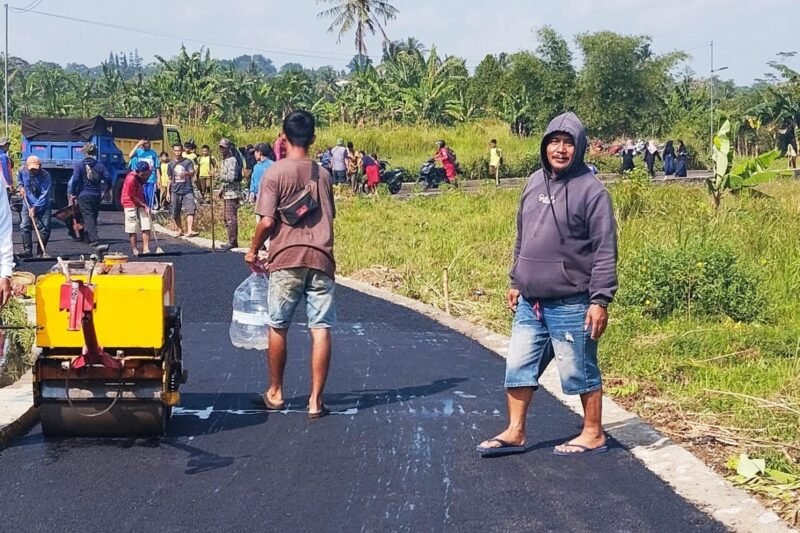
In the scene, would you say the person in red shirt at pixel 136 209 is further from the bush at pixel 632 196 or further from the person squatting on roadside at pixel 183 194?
the bush at pixel 632 196

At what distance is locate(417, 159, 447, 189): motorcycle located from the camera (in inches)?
1330

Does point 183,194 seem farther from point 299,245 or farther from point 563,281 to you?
point 563,281

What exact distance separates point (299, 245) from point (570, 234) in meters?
1.85

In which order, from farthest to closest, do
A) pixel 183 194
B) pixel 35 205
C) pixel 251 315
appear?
pixel 183 194 → pixel 35 205 → pixel 251 315

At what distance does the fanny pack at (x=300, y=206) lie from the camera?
23.1 feet

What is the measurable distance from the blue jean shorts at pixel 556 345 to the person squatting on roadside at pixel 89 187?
1251 centimetres

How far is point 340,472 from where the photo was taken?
5.88 meters

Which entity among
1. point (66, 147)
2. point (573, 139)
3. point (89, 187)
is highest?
point (66, 147)

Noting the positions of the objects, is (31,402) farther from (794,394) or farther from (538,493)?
(794,394)

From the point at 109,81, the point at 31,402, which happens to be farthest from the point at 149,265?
the point at 109,81

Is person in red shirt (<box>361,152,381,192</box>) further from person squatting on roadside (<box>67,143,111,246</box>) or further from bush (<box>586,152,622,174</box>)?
bush (<box>586,152,622,174</box>)

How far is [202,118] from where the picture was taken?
48812mm

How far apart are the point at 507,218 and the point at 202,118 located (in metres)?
31.8

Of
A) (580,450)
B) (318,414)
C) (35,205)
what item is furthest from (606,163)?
(580,450)
